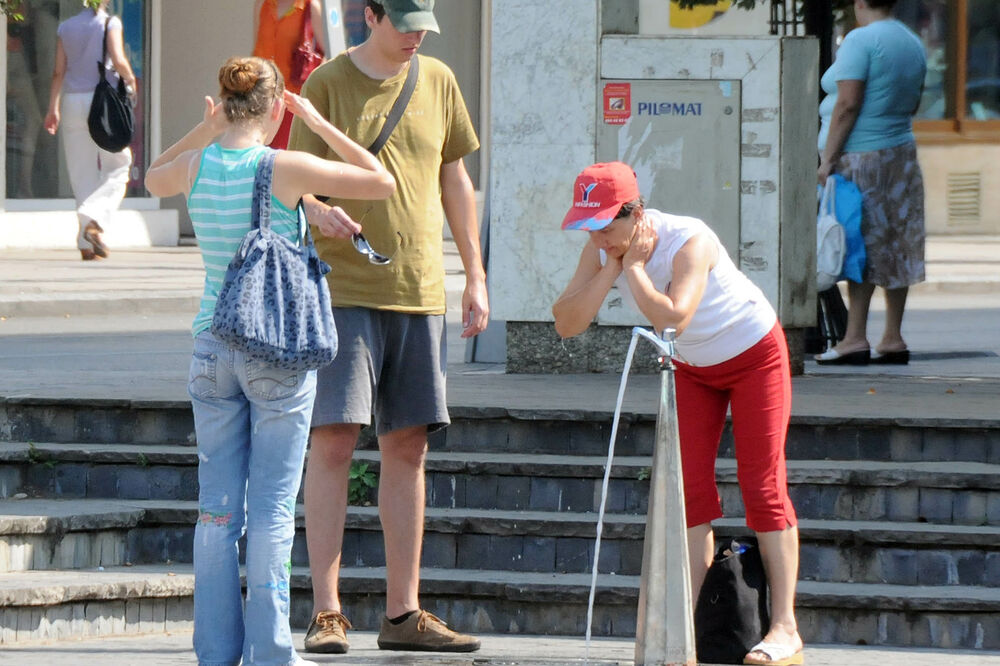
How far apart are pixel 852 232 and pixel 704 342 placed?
430cm

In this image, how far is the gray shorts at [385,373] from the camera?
5.71 meters

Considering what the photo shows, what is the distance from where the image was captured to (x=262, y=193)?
5.05m

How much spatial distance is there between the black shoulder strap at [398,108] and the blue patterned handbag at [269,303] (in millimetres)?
688

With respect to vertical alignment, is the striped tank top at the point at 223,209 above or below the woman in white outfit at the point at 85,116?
below

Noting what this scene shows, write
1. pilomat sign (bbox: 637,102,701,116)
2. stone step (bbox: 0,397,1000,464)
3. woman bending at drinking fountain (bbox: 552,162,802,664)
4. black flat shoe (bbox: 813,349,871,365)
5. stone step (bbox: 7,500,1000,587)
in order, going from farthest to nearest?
black flat shoe (bbox: 813,349,871,365) → pilomat sign (bbox: 637,102,701,116) → stone step (bbox: 0,397,1000,464) → stone step (bbox: 7,500,1000,587) → woman bending at drinking fountain (bbox: 552,162,802,664)

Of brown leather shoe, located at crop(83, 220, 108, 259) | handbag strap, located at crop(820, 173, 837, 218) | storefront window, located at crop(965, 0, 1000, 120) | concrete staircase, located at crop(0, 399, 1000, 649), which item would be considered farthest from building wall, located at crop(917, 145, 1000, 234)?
concrete staircase, located at crop(0, 399, 1000, 649)

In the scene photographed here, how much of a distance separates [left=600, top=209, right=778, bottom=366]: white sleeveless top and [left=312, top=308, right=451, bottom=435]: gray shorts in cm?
65

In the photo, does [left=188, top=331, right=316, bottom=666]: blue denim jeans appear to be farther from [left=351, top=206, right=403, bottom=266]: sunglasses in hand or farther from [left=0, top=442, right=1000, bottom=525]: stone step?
[left=0, top=442, right=1000, bottom=525]: stone step

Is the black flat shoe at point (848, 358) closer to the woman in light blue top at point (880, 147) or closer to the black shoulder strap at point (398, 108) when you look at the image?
the woman in light blue top at point (880, 147)

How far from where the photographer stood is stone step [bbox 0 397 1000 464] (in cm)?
727

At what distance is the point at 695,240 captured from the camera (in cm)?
550

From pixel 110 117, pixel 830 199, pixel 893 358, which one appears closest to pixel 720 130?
pixel 830 199

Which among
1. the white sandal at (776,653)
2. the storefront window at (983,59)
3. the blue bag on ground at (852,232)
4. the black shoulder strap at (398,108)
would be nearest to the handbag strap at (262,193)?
the black shoulder strap at (398,108)

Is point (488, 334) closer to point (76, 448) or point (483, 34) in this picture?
point (76, 448)
